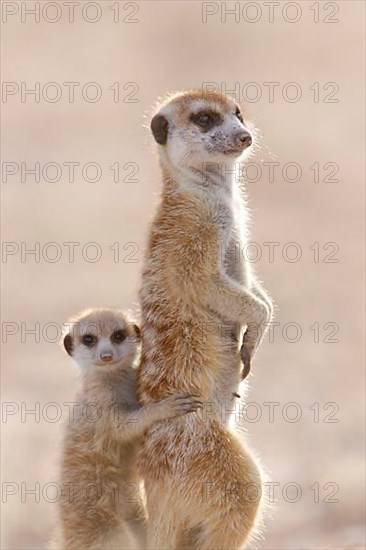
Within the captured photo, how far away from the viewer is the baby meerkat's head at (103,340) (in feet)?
22.6

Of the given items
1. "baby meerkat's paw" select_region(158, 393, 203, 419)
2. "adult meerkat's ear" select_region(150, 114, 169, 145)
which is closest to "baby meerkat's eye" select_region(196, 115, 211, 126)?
"adult meerkat's ear" select_region(150, 114, 169, 145)

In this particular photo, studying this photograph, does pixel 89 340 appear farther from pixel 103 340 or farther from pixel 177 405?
pixel 177 405

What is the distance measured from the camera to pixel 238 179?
6996mm

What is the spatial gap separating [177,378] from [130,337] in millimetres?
707

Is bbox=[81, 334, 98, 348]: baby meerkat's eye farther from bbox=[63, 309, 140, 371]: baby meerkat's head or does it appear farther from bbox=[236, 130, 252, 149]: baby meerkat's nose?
bbox=[236, 130, 252, 149]: baby meerkat's nose

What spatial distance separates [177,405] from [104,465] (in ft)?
1.87

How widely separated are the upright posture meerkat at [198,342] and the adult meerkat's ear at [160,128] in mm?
105

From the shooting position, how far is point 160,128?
675 cm

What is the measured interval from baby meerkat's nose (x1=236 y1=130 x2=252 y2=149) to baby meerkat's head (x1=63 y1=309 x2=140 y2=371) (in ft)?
3.44

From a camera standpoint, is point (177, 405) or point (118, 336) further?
point (118, 336)

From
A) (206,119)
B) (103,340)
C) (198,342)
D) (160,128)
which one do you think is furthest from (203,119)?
(103,340)

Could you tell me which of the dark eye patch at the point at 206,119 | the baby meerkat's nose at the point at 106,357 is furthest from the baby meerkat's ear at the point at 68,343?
the dark eye patch at the point at 206,119

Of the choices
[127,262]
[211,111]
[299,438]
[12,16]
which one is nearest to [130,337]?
[211,111]

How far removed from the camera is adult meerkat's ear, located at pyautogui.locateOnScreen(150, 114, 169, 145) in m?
6.75
